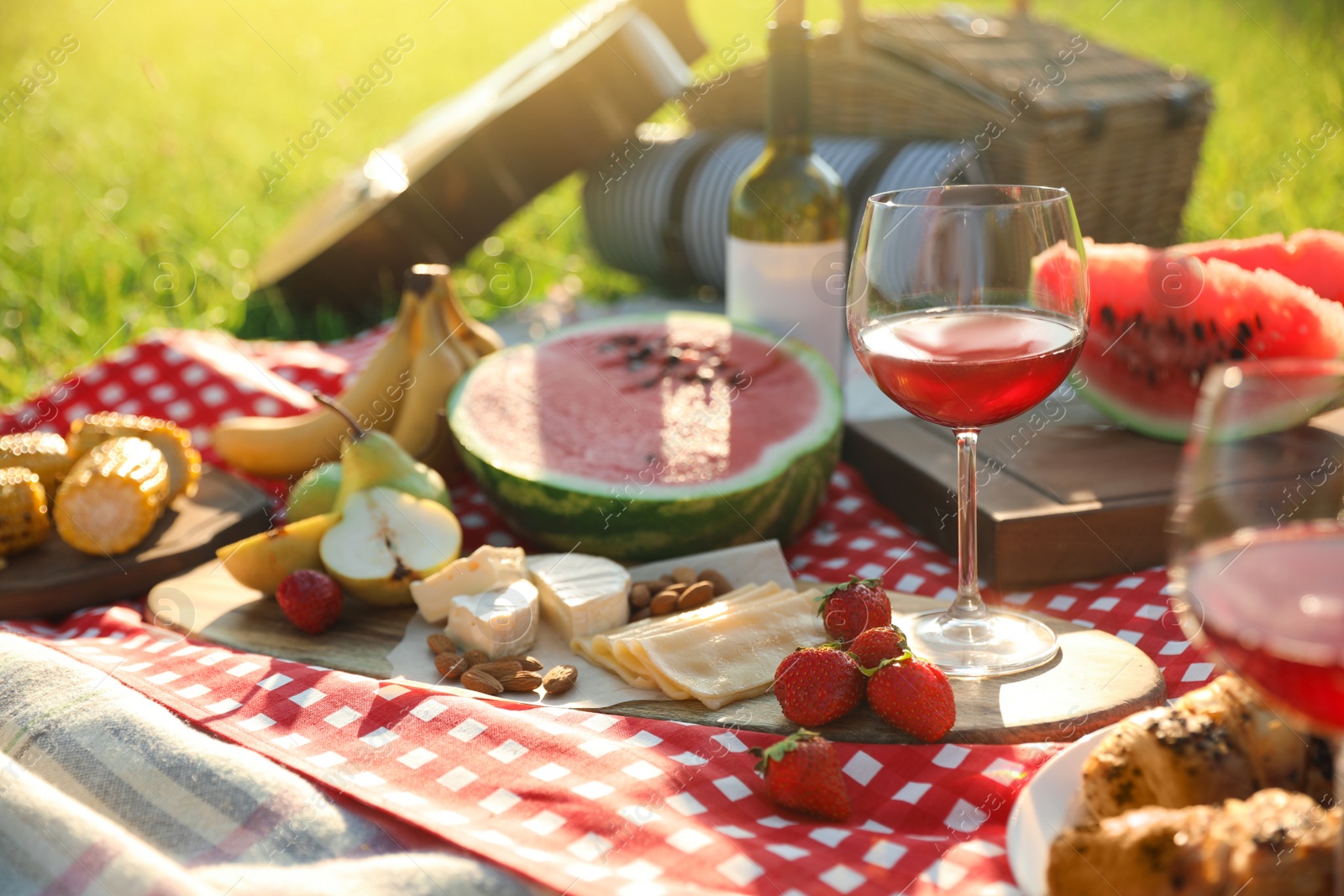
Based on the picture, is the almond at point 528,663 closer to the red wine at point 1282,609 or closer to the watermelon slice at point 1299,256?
the red wine at point 1282,609

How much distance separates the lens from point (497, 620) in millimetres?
1748

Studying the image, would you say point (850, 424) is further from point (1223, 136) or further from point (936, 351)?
point (1223, 136)

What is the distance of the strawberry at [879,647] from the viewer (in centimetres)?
152

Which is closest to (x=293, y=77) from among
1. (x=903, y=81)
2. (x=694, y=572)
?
(x=903, y=81)

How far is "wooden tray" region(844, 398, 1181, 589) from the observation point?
78.2 inches

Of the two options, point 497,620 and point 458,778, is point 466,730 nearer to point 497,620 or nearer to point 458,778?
point 458,778

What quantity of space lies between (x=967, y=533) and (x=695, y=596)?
17.7 inches

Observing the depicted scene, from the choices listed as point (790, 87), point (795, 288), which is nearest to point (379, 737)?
point (795, 288)

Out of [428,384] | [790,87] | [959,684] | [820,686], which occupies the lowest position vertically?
[959,684]

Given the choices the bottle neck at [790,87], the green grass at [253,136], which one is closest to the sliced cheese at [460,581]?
the bottle neck at [790,87]

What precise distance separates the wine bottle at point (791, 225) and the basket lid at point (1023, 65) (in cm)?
134

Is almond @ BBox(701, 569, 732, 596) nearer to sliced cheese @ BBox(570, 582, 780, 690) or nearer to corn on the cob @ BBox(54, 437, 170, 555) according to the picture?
sliced cheese @ BBox(570, 582, 780, 690)

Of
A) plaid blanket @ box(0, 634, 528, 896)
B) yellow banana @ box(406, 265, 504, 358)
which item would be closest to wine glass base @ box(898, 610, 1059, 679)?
plaid blanket @ box(0, 634, 528, 896)

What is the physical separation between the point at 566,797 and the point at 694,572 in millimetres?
675
